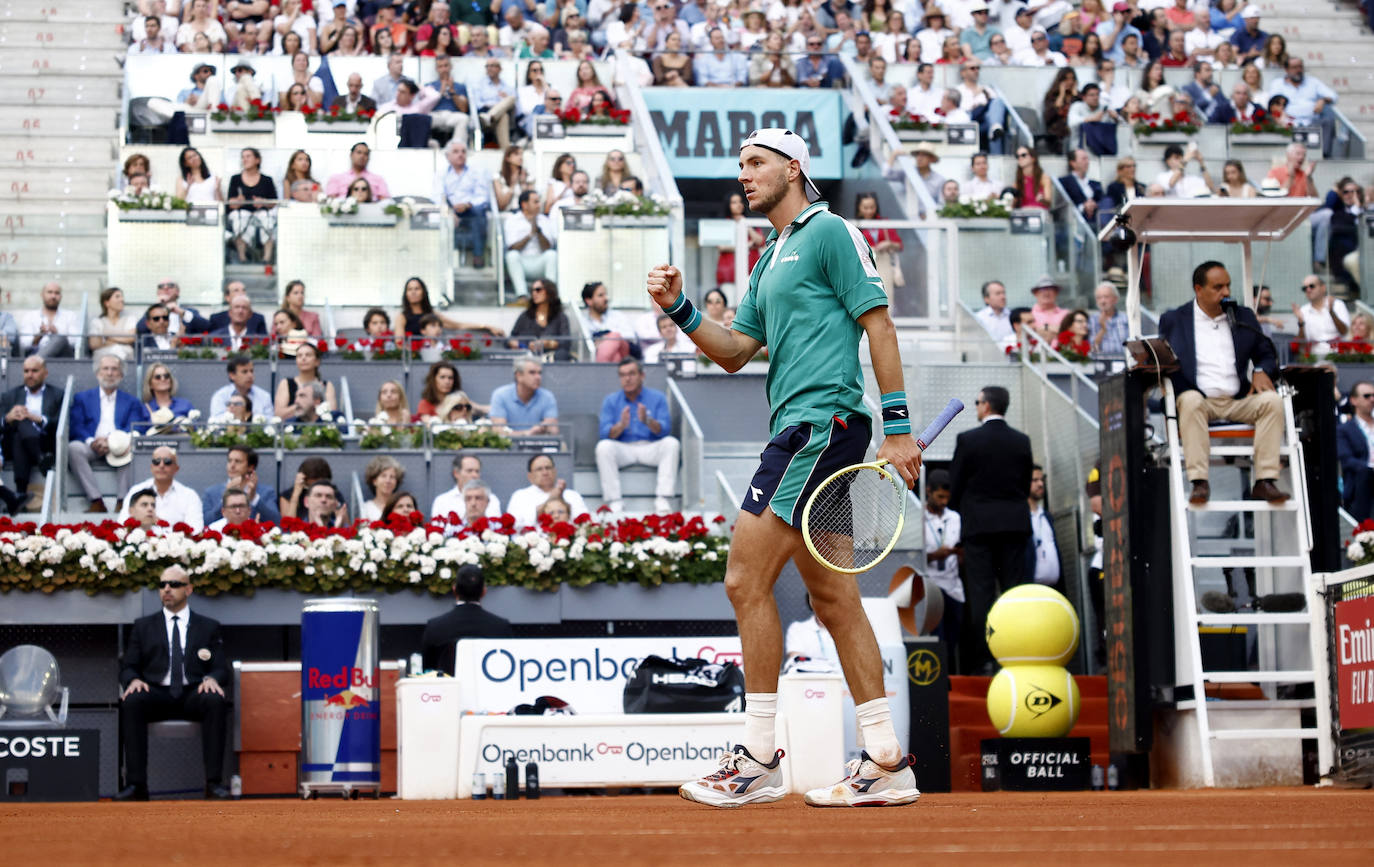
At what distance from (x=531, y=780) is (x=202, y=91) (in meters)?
13.4

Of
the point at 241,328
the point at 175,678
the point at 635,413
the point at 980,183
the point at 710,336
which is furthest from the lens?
the point at 980,183

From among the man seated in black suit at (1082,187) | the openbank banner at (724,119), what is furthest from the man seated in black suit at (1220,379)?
the openbank banner at (724,119)

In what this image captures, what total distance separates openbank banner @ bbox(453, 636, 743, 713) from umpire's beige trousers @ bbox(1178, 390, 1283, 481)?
3293 millimetres

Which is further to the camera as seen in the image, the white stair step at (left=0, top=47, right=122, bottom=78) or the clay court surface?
the white stair step at (left=0, top=47, right=122, bottom=78)

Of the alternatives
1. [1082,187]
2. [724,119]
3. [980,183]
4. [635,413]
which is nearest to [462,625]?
[635,413]

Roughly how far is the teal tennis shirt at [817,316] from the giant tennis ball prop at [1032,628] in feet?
20.4

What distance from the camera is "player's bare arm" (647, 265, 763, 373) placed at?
21.9 feet

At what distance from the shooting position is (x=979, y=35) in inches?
1047

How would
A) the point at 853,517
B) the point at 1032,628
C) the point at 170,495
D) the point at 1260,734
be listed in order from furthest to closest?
1. the point at 170,495
2. the point at 1032,628
3. the point at 1260,734
4. the point at 853,517

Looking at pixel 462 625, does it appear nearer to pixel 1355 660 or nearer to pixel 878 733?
pixel 1355 660

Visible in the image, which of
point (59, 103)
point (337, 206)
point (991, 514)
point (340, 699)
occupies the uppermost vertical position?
point (59, 103)

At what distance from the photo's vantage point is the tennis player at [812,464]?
654cm

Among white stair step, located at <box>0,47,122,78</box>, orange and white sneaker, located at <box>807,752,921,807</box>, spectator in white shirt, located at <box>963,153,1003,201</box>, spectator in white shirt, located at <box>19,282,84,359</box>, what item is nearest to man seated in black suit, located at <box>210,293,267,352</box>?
spectator in white shirt, located at <box>19,282,84,359</box>

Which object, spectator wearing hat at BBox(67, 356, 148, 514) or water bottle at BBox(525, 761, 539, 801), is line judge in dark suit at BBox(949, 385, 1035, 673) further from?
spectator wearing hat at BBox(67, 356, 148, 514)
